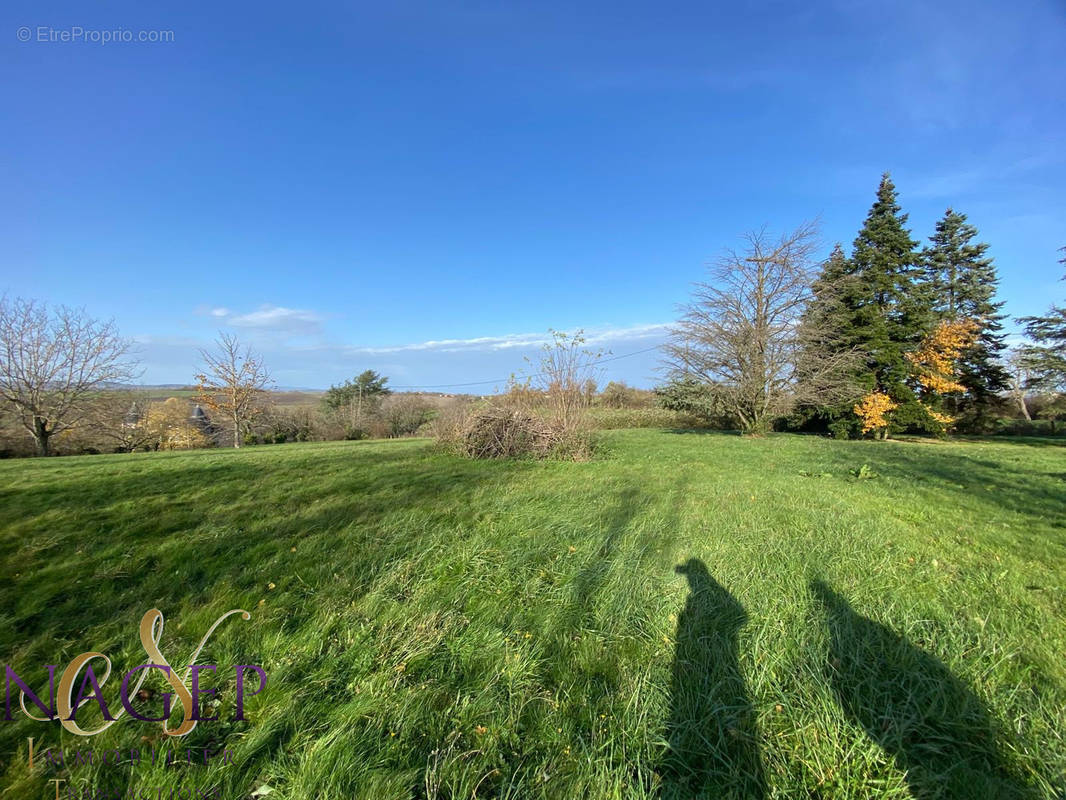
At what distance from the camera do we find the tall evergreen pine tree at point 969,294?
22.7m

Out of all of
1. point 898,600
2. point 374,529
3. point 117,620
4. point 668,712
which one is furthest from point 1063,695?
point 117,620

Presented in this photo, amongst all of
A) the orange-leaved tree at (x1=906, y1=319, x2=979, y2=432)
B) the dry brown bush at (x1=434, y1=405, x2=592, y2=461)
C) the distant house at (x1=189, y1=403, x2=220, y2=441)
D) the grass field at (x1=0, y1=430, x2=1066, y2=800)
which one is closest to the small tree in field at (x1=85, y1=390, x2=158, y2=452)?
the distant house at (x1=189, y1=403, x2=220, y2=441)

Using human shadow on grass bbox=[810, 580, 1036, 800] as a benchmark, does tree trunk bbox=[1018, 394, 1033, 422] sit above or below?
above

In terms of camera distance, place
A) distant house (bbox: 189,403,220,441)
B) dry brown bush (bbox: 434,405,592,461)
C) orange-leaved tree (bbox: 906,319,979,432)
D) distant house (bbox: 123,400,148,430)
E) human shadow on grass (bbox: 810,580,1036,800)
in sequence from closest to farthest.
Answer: human shadow on grass (bbox: 810,580,1036,800), dry brown bush (bbox: 434,405,592,461), orange-leaved tree (bbox: 906,319,979,432), distant house (bbox: 123,400,148,430), distant house (bbox: 189,403,220,441)

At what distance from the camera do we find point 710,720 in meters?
1.97

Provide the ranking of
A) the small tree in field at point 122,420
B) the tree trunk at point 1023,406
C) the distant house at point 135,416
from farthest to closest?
1. the tree trunk at point 1023,406
2. the distant house at point 135,416
3. the small tree in field at point 122,420

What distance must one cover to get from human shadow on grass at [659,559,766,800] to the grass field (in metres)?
0.01

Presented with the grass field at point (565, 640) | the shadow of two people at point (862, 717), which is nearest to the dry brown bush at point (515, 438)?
the grass field at point (565, 640)

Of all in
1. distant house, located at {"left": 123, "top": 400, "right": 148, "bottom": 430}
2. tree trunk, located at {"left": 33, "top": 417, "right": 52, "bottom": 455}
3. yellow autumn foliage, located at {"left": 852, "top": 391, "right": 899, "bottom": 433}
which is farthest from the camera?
distant house, located at {"left": 123, "top": 400, "right": 148, "bottom": 430}

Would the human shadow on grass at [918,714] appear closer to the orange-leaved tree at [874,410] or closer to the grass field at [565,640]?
the grass field at [565,640]

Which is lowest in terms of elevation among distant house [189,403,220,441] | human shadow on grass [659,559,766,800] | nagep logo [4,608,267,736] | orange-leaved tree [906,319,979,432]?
human shadow on grass [659,559,766,800]

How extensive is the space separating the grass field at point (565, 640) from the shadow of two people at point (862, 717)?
0.5 inches

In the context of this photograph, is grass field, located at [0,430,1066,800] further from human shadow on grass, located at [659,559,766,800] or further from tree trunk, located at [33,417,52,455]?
tree trunk, located at [33,417,52,455]

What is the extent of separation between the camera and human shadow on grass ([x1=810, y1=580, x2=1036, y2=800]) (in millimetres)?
1651
